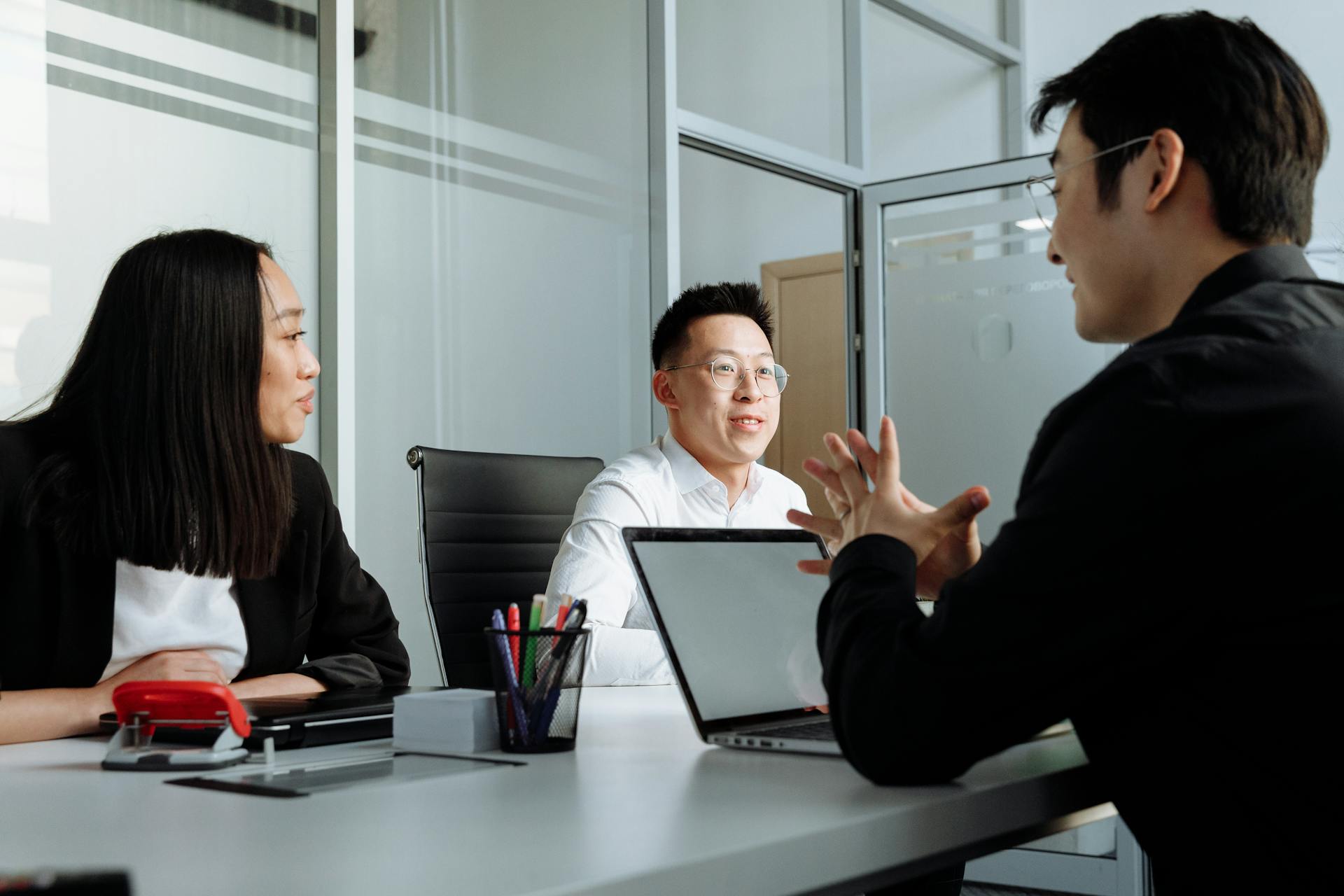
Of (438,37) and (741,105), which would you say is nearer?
(438,37)

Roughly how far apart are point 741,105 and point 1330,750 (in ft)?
13.4

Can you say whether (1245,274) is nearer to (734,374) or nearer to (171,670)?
(171,670)

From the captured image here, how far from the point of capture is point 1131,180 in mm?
1017

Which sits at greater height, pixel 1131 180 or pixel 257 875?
pixel 1131 180

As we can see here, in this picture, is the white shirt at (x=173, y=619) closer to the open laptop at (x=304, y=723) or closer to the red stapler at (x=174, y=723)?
the open laptop at (x=304, y=723)

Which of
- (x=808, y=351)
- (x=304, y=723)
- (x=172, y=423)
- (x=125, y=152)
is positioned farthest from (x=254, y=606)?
(x=808, y=351)

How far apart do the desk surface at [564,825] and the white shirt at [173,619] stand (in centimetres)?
38

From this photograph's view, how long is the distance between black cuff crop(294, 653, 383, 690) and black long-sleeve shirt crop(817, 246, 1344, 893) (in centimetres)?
90

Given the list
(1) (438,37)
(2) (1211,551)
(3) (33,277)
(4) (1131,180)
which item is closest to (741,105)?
(1) (438,37)

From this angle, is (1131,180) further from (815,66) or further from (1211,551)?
(815,66)

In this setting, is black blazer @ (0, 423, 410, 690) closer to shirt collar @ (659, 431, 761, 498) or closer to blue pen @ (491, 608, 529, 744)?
blue pen @ (491, 608, 529, 744)

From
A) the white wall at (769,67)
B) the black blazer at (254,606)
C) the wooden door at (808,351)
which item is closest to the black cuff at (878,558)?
the black blazer at (254,606)

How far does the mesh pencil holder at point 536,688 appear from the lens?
43.3 inches

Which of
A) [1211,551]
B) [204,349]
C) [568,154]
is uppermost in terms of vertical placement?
[568,154]
